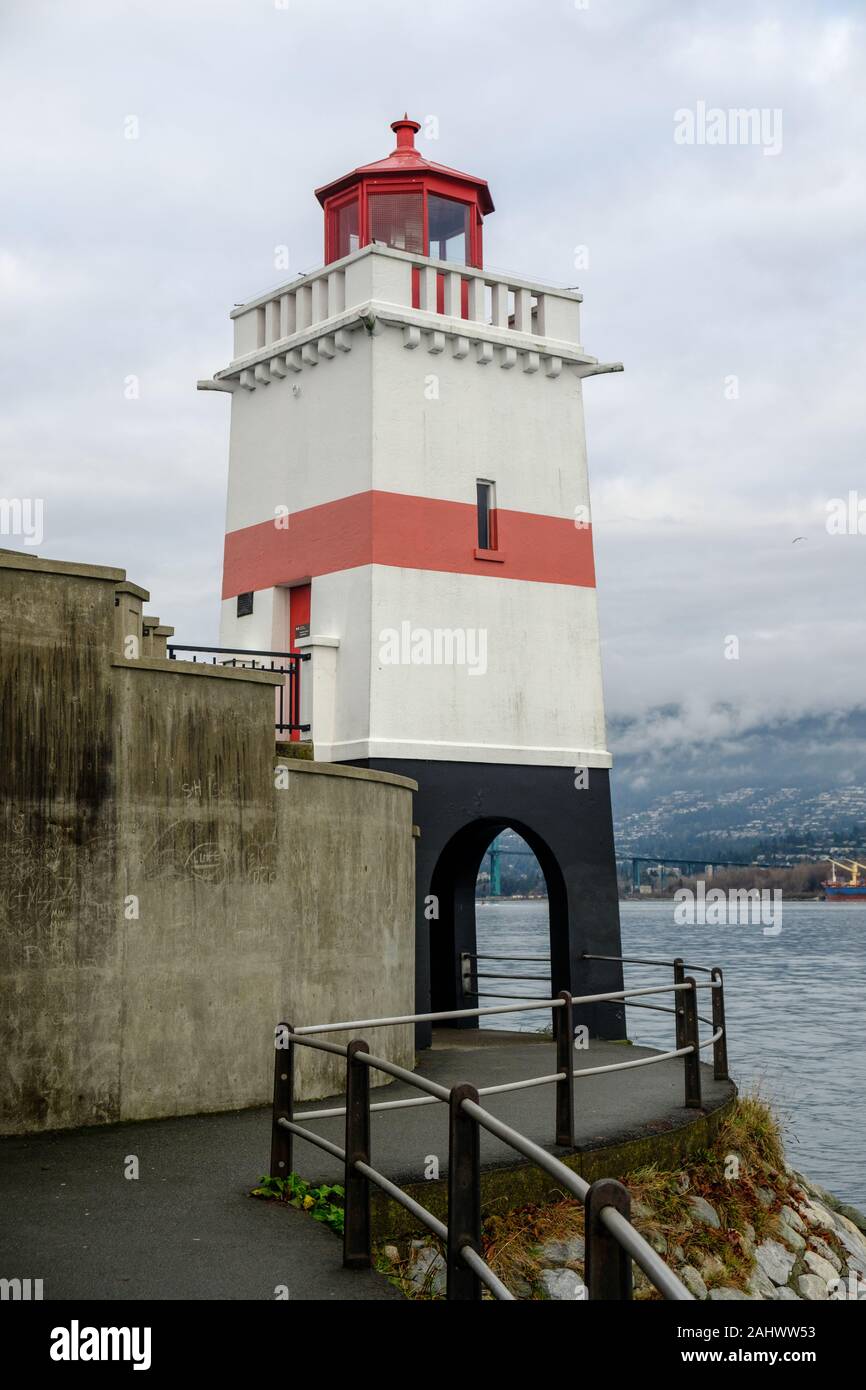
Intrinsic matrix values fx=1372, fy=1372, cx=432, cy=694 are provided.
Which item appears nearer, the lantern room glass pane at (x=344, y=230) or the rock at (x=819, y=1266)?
the rock at (x=819, y=1266)

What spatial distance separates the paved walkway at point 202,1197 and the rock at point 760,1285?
1249mm

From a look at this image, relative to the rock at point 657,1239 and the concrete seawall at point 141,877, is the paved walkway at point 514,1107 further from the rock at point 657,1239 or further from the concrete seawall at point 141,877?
the concrete seawall at point 141,877

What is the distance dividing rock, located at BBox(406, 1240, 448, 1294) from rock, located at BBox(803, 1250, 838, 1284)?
484 centimetres

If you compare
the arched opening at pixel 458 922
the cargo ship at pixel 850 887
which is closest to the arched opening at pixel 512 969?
the arched opening at pixel 458 922

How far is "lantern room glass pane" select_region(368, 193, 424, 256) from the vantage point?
671 inches

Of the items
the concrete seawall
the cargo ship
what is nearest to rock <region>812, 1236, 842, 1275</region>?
the concrete seawall

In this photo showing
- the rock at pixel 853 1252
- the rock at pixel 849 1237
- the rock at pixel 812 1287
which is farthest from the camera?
the rock at pixel 849 1237

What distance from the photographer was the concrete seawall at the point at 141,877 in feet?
32.5

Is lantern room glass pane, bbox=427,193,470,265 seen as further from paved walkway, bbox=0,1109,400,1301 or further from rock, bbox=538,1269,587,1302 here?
rock, bbox=538,1269,587,1302

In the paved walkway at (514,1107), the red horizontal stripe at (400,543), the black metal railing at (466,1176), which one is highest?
the red horizontal stripe at (400,543)

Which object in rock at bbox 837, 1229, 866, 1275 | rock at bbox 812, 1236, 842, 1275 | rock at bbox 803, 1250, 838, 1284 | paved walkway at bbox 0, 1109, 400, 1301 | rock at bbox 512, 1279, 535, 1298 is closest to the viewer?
paved walkway at bbox 0, 1109, 400, 1301

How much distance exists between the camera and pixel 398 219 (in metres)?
17.1
